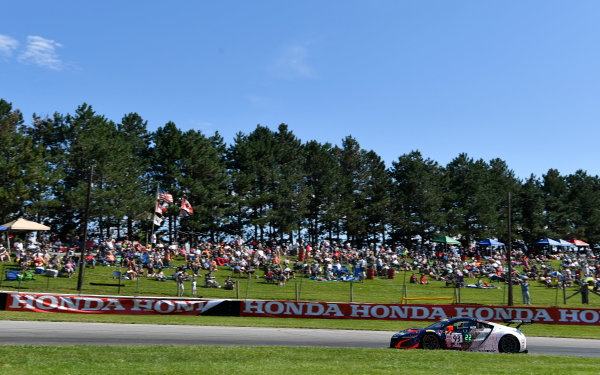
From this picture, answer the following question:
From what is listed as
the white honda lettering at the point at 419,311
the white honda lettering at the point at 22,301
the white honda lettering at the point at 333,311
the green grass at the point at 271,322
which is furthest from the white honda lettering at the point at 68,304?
the white honda lettering at the point at 419,311

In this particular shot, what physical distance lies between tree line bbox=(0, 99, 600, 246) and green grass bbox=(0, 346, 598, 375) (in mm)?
35032

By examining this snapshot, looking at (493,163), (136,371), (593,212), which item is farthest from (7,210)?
(593,212)

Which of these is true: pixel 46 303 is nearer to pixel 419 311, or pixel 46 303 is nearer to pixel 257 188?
pixel 419 311

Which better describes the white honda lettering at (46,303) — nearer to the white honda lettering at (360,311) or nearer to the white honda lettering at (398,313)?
the white honda lettering at (360,311)

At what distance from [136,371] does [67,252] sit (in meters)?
31.7

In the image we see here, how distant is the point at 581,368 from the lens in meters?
13.0

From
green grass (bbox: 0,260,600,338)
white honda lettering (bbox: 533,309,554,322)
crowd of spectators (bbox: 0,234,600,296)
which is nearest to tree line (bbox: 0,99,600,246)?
crowd of spectators (bbox: 0,234,600,296)

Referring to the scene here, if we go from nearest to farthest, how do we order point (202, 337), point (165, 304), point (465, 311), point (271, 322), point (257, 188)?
1. point (202, 337)
2. point (271, 322)
3. point (165, 304)
4. point (465, 311)
5. point (257, 188)

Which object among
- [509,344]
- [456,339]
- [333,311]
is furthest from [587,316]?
[456,339]

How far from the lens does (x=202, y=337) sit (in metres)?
18.9

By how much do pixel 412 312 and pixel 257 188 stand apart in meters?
37.9

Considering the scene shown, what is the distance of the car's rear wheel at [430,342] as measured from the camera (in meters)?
16.9

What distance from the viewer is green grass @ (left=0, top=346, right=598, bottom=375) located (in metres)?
11.5

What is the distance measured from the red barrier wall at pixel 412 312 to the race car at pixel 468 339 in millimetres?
9248
